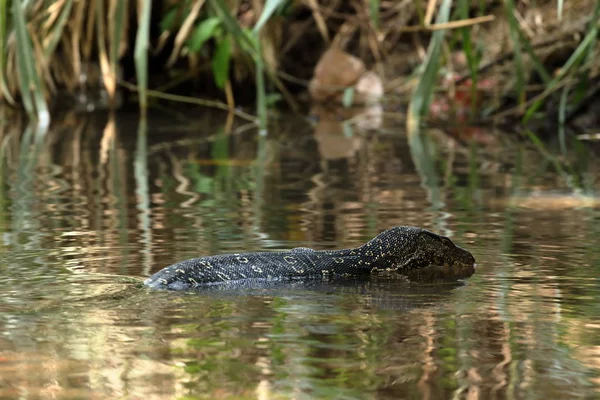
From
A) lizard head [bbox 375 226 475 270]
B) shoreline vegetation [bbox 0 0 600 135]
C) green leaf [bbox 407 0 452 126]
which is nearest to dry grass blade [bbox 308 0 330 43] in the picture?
shoreline vegetation [bbox 0 0 600 135]

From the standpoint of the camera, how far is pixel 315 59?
1638 centimetres

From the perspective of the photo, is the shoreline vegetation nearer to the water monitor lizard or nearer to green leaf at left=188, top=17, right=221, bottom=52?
green leaf at left=188, top=17, right=221, bottom=52

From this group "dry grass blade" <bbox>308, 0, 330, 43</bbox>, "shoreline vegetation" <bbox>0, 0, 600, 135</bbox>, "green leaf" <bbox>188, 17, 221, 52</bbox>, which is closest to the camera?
"shoreline vegetation" <bbox>0, 0, 600, 135</bbox>

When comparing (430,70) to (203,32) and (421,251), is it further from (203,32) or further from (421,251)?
(203,32)

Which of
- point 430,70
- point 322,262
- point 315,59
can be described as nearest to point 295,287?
point 322,262

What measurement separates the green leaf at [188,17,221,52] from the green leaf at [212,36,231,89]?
8.3 inches

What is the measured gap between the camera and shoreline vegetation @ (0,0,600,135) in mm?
12977

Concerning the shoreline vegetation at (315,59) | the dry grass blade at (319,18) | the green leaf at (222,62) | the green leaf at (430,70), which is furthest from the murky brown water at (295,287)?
the dry grass blade at (319,18)

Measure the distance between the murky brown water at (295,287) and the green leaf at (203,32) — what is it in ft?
10.8

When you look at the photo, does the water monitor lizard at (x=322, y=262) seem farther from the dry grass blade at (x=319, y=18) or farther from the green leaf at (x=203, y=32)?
the dry grass blade at (x=319, y=18)

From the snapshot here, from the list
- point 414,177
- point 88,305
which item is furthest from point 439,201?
point 88,305

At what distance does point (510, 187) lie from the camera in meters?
8.38

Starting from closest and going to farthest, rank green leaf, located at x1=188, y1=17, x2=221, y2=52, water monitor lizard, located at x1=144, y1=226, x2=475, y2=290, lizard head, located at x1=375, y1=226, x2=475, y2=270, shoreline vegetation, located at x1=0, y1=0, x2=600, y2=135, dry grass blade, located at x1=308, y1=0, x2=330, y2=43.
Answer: water monitor lizard, located at x1=144, y1=226, x2=475, y2=290 < lizard head, located at x1=375, y1=226, x2=475, y2=270 < shoreline vegetation, located at x1=0, y1=0, x2=600, y2=135 < green leaf, located at x1=188, y1=17, x2=221, y2=52 < dry grass blade, located at x1=308, y1=0, x2=330, y2=43

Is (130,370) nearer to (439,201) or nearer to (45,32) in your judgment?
(439,201)
